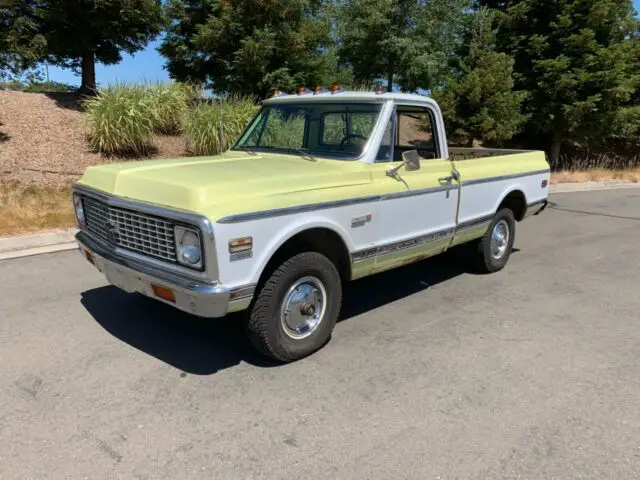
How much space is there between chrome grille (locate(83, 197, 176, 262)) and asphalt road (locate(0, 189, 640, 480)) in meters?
0.83

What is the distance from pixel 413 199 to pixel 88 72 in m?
13.6

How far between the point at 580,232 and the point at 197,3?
447 inches

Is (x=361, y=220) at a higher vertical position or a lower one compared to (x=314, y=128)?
lower

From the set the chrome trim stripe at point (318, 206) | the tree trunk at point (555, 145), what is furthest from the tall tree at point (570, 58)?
the chrome trim stripe at point (318, 206)

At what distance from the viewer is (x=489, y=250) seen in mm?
6082

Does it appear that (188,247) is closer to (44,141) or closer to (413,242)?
(413,242)

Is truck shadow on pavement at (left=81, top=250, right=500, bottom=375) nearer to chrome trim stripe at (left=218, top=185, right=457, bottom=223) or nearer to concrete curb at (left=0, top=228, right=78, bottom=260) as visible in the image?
chrome trim stripe at (left=218, top=185, right=457, bottom=223)

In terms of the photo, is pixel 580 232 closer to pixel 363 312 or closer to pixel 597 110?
pixel 363 312

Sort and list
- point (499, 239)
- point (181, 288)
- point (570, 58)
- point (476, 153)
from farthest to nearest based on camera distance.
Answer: point (570, 58)
point (476, 153)
point (499, 239)
point (181, 288)

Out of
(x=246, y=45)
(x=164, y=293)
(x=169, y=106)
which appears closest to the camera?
(x=164, y=293)

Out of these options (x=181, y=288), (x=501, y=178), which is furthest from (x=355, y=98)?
(x=181, y=288)

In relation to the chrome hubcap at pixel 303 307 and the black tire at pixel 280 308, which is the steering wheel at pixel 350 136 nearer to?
the black tire at pixel 280 308

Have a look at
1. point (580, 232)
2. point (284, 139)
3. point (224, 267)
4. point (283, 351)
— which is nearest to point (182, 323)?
point (283, 351)

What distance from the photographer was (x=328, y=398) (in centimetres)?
347
